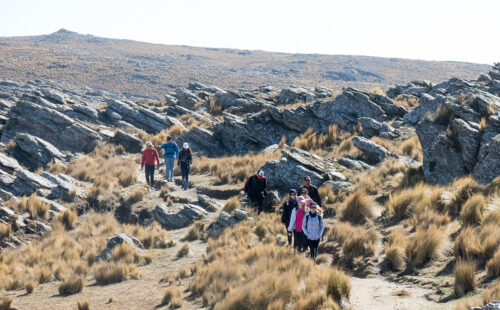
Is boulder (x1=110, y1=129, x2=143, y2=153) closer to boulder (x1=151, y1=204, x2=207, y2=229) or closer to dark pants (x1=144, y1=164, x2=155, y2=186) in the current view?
dark pants (x1=144, y1=164, x2=155, y2=186)

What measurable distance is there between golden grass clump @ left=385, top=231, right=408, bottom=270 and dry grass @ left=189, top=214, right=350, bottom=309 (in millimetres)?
1906

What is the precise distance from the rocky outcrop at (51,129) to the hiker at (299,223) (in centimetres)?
1943

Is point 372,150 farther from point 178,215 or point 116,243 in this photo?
point 116,243

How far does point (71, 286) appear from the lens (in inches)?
386

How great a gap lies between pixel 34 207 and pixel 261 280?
1055cm

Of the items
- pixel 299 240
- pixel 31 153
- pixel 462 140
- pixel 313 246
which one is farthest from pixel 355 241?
pixel 31 153

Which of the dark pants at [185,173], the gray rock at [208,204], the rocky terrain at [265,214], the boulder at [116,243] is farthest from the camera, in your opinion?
the dark pants at [185,173]

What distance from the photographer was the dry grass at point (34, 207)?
14.4 metres

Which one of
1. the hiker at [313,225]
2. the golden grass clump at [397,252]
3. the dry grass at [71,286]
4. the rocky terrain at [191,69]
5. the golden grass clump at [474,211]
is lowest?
the dry grass at [71,286]

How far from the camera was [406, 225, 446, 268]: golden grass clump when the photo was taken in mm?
8781

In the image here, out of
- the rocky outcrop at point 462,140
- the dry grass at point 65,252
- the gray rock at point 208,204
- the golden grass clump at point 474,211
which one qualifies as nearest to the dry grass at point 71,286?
the dry grass at point 65,252

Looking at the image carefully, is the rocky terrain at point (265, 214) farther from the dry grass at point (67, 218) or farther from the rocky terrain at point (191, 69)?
the rocky terrain at point (191, 69)

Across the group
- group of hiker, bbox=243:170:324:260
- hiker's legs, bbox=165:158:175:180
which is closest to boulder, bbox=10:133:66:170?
hiker's legs, bbox=165:158:175:180

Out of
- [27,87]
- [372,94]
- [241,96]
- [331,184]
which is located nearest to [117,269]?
[331,184]
